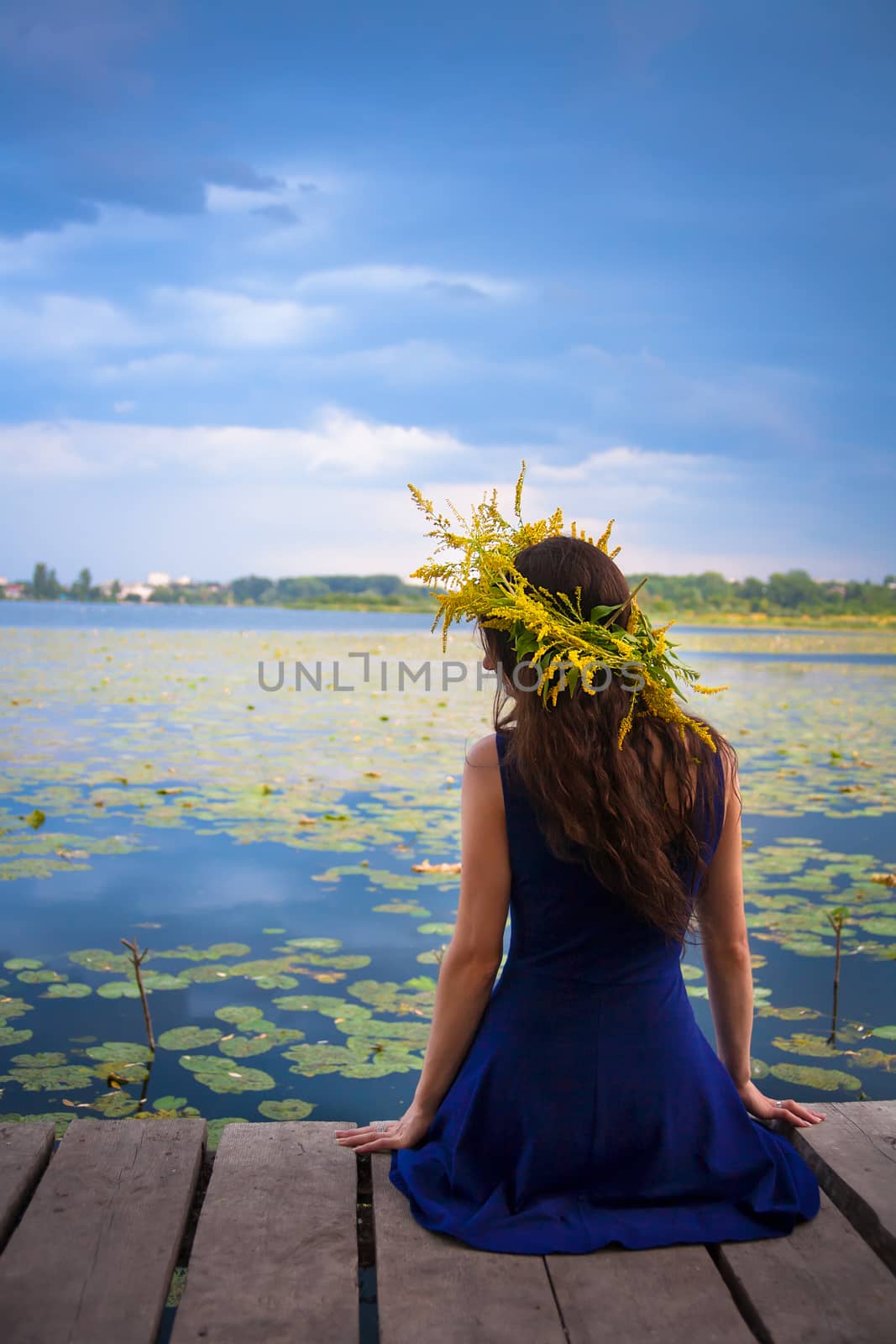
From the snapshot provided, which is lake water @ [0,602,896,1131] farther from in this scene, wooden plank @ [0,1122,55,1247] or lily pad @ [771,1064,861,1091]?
wooden plank @ [0,1122,55,1247]

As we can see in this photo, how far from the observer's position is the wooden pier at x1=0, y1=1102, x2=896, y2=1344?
1.29 m

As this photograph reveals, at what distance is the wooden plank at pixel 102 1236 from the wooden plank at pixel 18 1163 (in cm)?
3

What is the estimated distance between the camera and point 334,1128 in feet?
5.83

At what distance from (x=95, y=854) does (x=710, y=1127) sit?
3581mm

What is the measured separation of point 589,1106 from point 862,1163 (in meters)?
0.50

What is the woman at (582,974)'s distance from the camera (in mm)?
1527

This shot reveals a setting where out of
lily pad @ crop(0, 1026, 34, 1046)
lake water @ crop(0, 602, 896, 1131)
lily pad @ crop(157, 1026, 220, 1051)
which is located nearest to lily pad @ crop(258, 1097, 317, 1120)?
lake water @ crop(0, 602, 896, 1131)

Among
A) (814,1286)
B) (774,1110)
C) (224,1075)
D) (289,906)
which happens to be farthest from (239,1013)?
(814,1286)

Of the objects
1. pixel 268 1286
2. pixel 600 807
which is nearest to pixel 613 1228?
pixel 268 1286

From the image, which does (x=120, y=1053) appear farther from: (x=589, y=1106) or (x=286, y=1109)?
(x=589, y=1106)

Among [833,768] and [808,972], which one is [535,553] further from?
[833,768]

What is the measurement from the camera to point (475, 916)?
5.26 feet

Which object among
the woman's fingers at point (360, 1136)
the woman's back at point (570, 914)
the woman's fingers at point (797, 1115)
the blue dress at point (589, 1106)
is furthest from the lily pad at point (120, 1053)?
the woman's fingers at point (797, 1115)

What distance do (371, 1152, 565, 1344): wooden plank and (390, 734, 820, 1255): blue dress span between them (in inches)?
1.7
